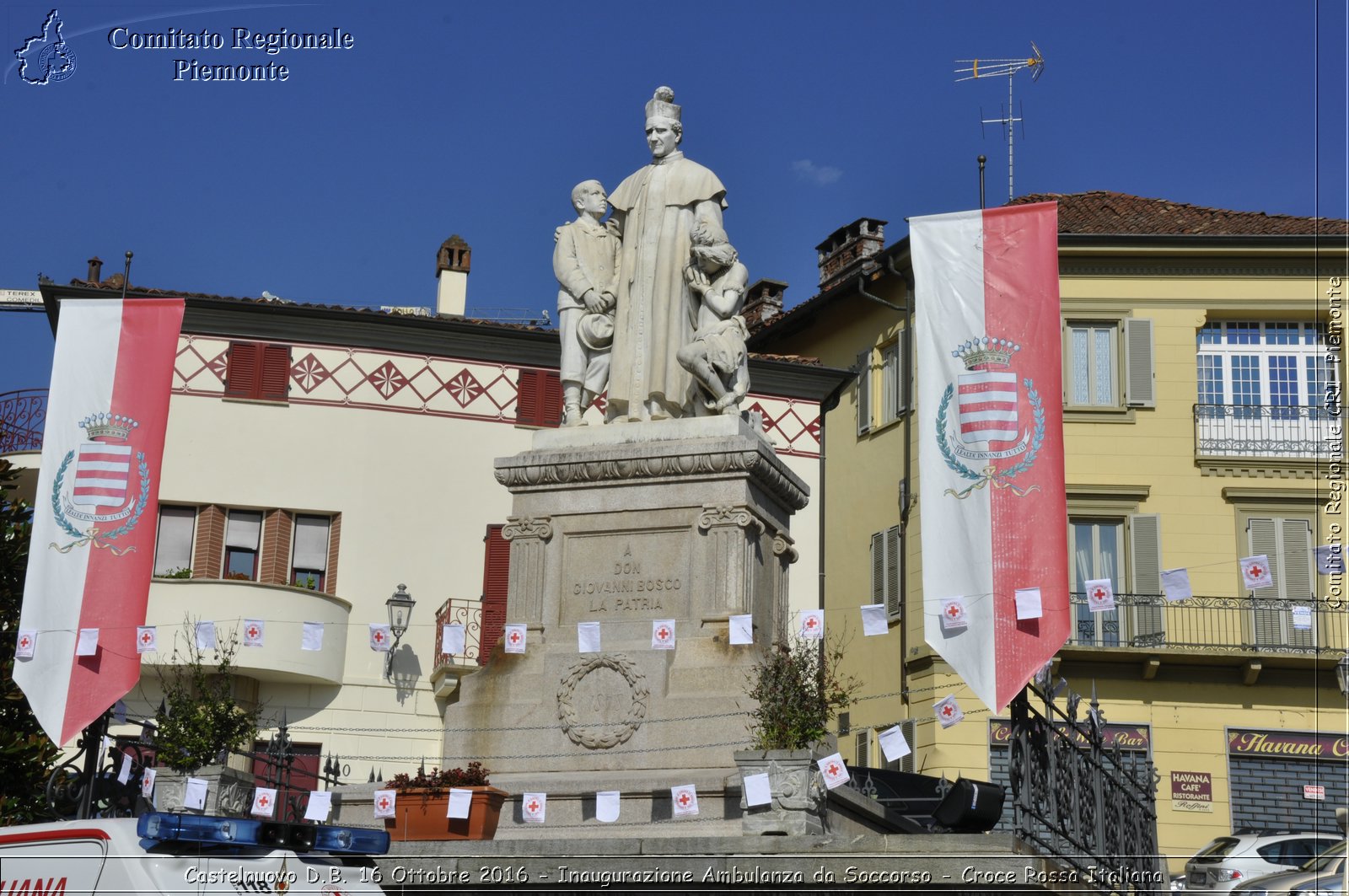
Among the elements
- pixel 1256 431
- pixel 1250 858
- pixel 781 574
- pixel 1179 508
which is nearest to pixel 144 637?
pixel 781 574

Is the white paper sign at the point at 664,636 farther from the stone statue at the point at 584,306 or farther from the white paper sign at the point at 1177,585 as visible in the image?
the white paper sign at the point at 1177,585

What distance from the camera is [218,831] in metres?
7.92

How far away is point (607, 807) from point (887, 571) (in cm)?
2233

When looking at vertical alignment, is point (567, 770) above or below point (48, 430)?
below

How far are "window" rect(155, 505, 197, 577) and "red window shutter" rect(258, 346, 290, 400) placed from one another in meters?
2.46

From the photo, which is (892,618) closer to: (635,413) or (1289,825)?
(1289,825)

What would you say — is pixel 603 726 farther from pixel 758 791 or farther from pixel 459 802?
pixel 758 791

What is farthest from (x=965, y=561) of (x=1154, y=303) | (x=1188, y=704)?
(x=1154, y=303)

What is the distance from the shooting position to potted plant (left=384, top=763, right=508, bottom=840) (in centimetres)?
1225

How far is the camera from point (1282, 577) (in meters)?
32.4

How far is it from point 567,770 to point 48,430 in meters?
5.49

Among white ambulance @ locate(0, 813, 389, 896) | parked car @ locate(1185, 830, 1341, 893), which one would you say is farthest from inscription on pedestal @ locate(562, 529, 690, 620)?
parked car @ locate(1185, 830, 1341, 893)

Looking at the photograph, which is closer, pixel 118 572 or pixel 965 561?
pixel 965 561

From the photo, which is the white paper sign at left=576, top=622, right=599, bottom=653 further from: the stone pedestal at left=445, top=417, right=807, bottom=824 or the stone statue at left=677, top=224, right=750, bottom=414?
the stone statue at left=677, top=224, right=750, bottom=414
